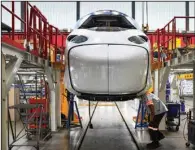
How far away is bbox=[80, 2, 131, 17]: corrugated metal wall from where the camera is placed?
20184 millimetres

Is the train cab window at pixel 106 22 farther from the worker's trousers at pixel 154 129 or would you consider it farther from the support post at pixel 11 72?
the worker's trousers at pixel 154 129

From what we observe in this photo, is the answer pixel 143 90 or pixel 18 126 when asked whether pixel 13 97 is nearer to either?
pixel 18 126

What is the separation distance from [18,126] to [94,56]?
24.6ft

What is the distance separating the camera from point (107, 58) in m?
5.00

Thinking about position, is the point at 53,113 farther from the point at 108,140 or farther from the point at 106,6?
the point at 106,6

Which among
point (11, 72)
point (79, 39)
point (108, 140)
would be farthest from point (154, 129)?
point (11, 72)

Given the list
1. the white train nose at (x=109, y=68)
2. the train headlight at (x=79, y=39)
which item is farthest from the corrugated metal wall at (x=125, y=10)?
the white train nose at (x=109, y=68)

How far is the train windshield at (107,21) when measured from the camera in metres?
6.27

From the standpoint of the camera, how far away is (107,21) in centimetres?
627

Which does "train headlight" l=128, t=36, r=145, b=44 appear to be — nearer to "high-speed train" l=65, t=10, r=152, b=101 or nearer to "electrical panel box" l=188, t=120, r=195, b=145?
"high-speed train" l=65, t=10, r=152, b=101

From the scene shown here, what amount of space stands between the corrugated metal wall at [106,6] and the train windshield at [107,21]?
14.1m

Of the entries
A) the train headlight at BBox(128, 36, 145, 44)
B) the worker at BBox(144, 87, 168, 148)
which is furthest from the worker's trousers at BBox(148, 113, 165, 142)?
the train headlight at BBox(128, 36, 145, 44)

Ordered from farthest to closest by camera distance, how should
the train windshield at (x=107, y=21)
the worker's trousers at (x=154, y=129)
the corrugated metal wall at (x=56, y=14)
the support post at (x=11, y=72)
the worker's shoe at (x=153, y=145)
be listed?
the corrugated metal wall at (x=56, y=14) < the worker's trousers at (x=154, y=129) < the worker's shoe at (x=153, y=145) < the train windshield at (x=107, y=21) < the support post at (x=11, y=72)

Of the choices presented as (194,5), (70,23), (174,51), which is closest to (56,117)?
(174,51)
